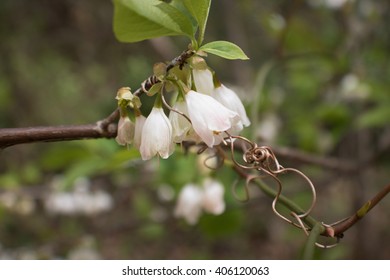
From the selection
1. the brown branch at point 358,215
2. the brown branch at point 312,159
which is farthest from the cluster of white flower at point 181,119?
the brown branch at point 312,159

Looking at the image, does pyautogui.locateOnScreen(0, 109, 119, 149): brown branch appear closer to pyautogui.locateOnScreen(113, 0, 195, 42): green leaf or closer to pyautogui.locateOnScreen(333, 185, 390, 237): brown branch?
pyautogui.locateOnScreen(113, 0, 195, 42): green leaf

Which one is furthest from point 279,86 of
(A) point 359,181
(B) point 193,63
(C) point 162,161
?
(B) point 193,63

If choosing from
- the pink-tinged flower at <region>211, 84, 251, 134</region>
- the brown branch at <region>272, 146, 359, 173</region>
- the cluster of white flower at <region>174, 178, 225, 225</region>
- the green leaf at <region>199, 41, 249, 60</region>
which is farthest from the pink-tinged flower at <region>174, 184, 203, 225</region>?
the green leaf at <region>199, 41, 249, 60</region>

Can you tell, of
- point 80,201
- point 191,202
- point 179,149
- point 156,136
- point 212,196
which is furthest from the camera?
point 80,201

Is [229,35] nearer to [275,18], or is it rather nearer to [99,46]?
[275,18]

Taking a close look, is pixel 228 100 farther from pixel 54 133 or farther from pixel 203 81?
pixel 54 133

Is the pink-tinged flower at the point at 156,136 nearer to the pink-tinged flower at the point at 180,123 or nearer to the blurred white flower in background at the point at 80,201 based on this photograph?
the pink-tinged flower at the point at 180,123

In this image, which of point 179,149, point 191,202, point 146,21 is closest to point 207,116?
point 146,21
